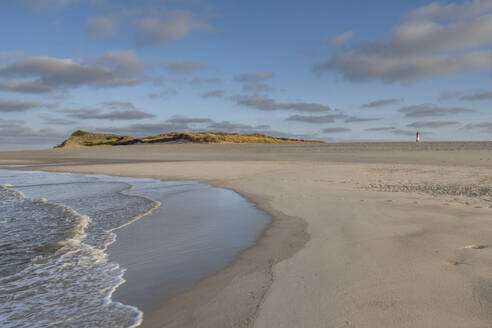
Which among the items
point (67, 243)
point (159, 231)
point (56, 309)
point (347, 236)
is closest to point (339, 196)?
point (347, 236)

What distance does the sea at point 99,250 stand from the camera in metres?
3.57

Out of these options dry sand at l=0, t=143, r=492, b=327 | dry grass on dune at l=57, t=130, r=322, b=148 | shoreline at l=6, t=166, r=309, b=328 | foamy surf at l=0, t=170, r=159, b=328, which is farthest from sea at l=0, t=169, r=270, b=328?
dry grass on dune at l=57, t=130, r=322, b=148

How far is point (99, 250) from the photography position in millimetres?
5555

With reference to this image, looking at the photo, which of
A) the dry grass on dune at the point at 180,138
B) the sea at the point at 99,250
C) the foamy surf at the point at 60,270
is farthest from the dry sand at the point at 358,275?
the dry grass on dune at the point at 180,138

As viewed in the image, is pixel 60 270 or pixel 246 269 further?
pixel 60 270

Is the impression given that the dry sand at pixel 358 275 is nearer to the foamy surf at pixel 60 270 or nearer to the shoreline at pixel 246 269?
the shoreline at pixel 246 269

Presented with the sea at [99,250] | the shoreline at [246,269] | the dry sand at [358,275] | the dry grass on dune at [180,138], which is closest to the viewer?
the dry sand at [358,275]

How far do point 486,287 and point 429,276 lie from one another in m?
0.52

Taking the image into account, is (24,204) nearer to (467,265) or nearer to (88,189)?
(88,189)

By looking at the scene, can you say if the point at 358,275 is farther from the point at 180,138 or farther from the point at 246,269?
the point at 180,138

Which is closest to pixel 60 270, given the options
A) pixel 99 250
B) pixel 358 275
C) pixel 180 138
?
pixel 99 250

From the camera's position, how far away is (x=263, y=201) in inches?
381

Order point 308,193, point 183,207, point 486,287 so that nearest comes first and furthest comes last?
point 486,287
point 183,207
point 308,193

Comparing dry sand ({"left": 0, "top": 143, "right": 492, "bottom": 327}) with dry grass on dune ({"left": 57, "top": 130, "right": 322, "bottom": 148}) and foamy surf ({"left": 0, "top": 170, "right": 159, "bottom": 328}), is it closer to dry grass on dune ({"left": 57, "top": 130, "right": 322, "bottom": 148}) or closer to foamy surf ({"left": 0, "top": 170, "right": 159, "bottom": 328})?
foamy surf ({"left": 0, "top": 170, "right": 159, "bottom": 328})
